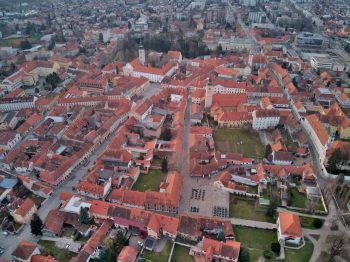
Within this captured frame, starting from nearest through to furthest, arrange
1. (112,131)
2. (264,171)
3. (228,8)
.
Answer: (264,171) → (112,131) → (228,8)

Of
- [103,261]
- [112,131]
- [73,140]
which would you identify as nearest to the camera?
[103,261]

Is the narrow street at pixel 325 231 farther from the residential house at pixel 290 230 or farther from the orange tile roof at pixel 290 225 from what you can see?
the orange tile roof at pixel 290 225

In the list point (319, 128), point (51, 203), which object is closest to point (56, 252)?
point (51, 203)

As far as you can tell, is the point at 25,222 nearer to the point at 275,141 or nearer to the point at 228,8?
the point at 275,141

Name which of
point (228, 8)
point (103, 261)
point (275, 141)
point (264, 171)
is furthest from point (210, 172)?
point (228, 8)

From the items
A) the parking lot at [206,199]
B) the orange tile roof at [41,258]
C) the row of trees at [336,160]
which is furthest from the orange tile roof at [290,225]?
the orange tile roof at [41,258]

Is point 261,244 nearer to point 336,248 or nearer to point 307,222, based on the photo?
point 307,222
